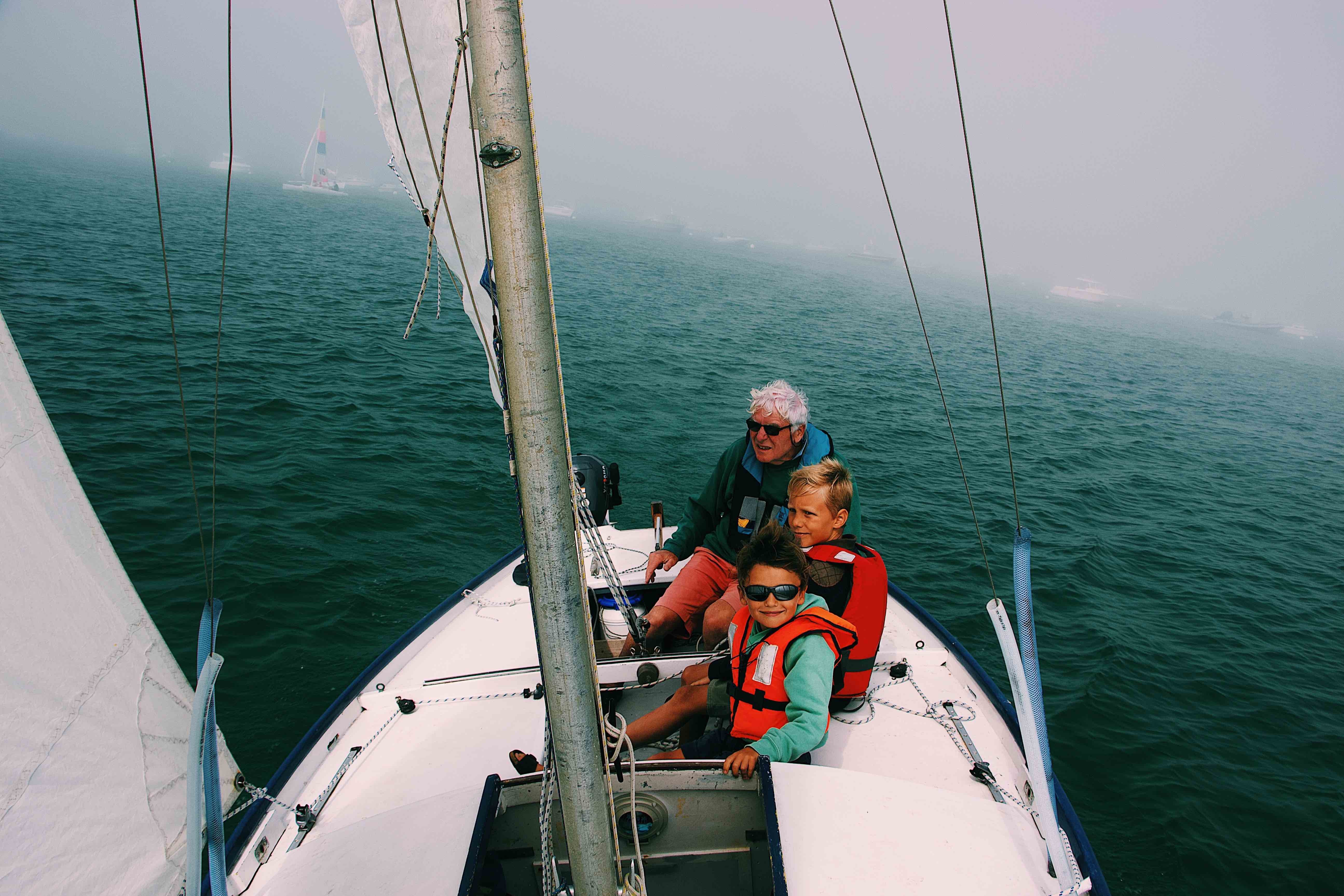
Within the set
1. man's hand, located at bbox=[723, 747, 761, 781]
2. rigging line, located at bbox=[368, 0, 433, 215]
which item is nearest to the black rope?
rigging line, located at bbox=[368, 0, 433, 215]

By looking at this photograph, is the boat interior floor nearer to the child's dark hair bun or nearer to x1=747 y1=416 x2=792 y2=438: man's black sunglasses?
the child's dark hair bun

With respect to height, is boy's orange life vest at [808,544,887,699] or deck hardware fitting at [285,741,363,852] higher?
boy's orange life vest at [808,544,887,699]

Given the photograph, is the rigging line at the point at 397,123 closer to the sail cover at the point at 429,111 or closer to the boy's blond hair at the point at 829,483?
the sail cover at the point at 429,111

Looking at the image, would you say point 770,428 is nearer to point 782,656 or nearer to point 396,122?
point 782,656

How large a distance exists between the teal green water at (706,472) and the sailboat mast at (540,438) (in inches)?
190

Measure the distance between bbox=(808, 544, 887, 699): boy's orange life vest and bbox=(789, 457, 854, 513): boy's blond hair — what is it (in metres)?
0.23

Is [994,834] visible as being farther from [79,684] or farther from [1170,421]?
[1170,421]

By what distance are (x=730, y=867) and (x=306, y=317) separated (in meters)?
20.2

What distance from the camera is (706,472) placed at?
1161 cm

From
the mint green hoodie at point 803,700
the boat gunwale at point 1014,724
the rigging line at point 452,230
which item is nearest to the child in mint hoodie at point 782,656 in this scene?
the mint green hoodie at point 803,700

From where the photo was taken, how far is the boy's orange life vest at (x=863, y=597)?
9.84ft

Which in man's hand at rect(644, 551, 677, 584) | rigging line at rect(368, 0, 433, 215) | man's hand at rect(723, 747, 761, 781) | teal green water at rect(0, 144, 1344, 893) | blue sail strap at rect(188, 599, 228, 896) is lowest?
teal green water at rect(0, 144, 1344, 893)

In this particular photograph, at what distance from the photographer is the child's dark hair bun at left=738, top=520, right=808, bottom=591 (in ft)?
8.27

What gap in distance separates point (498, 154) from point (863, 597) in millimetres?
2503
